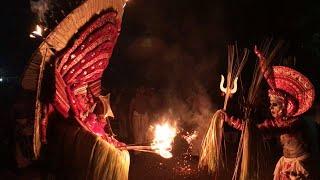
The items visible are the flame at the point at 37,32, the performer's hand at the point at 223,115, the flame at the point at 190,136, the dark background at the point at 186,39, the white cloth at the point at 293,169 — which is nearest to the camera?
the flame at the point at 37,32

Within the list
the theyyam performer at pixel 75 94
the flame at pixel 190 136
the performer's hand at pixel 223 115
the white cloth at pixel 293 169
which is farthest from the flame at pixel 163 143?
the flame at pixel 190 136

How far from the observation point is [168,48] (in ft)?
47.4

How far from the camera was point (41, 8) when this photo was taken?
3.30 m

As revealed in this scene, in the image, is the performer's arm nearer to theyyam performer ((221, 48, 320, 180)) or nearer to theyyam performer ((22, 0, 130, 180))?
theyyam performer ((221, 48, 320, 180))

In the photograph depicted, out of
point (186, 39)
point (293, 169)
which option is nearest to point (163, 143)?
point (293, 169)

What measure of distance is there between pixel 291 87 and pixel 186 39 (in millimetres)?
8780

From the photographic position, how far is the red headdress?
5910 millimetres

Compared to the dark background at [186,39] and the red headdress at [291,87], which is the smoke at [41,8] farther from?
the dark background at [186,39]

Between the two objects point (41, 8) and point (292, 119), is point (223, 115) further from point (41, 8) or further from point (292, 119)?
point (41, 8)

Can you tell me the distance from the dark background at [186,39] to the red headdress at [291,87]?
259 inches

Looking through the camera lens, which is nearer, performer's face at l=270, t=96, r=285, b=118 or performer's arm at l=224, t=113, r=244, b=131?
performer's face at l=270, t=96, r=285, b=118

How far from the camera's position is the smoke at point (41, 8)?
129 inches

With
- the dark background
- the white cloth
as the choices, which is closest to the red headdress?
the white cloth

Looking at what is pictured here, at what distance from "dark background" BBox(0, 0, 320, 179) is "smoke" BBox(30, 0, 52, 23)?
960 centimetres
